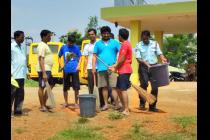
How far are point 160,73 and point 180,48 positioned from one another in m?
42.2

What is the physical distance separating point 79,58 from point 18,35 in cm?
153

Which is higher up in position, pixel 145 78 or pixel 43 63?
pixel 43 63

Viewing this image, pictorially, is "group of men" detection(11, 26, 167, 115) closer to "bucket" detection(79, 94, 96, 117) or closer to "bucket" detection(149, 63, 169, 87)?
"bucket" detection(149, 63, 169, 87)

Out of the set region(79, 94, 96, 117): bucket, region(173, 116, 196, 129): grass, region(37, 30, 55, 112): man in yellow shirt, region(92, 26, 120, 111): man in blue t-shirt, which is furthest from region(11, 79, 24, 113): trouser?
region(173, 116, 196, 129): grass

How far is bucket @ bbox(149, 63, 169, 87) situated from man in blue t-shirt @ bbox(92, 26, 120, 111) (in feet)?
2.45

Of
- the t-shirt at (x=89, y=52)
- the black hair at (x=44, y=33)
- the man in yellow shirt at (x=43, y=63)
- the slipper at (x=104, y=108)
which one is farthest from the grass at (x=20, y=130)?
the t-shirt at (x=89, y=52)

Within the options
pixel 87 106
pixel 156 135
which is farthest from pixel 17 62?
pixel 156 135

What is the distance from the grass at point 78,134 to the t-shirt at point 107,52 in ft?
6.50

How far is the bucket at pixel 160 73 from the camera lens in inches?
347

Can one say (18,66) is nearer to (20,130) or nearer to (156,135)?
(20,130)

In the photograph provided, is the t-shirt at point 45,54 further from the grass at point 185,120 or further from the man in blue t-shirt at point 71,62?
the grass at point 185,120

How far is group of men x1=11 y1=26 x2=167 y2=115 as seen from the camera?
8.48 metres

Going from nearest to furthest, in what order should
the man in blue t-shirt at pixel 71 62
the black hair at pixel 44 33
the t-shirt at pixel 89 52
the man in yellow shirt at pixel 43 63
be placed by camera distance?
the man in yellow shirt at pixel 43 63
the black hair at pixel 44 33
the man in blue t-shirt at pixel 71 62
the t-shirt at pixel 89 52

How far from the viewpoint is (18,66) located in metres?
8.38
